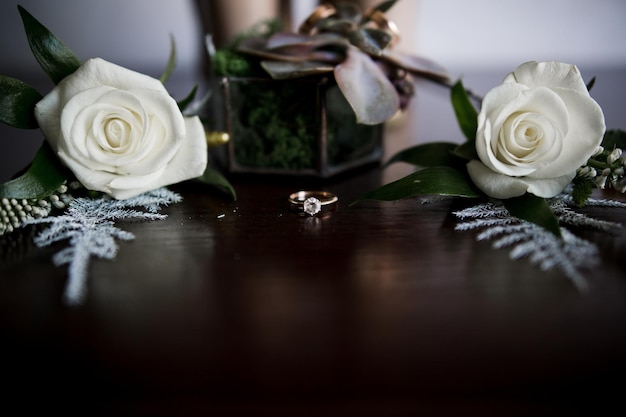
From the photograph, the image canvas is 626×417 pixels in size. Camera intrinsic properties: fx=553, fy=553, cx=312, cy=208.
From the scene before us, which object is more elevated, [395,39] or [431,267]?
[395,39]

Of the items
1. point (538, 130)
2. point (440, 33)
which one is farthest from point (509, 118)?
point (440, 33)

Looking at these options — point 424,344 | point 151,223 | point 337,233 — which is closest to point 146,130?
point 151,223

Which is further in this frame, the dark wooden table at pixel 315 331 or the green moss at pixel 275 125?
the green moss at pixel 275 125

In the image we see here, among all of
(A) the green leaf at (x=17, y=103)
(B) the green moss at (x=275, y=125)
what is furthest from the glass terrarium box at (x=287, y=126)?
(A) the green leaf at (x=17, y=103)

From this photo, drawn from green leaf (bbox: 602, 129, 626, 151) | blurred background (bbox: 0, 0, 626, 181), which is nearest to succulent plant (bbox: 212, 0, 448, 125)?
green leaf (bbox: 602, 129, 626, 151)

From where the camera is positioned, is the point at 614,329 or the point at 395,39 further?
the point at 395,39

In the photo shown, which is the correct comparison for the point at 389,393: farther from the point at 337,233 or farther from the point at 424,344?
the point at 337,233

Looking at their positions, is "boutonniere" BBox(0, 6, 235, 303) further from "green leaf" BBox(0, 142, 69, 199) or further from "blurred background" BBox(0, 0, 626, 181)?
"blurred background" BBox(0, 0, 626, 181)

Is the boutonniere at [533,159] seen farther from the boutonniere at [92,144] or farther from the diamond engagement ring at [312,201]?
the boutonniere at [92,144]
